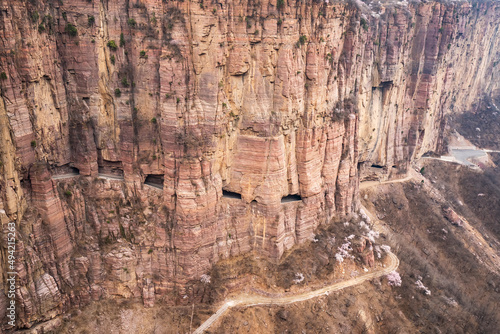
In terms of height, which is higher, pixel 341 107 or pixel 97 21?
pixel 97 21

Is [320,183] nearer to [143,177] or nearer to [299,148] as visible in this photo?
[299,148]

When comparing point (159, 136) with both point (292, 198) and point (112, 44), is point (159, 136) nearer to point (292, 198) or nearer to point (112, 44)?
point (112, 44)

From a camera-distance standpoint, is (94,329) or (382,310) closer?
(94,329)

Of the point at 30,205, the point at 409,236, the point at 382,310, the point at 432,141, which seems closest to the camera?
the point at 30,205

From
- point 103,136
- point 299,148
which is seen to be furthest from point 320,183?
point 103,136

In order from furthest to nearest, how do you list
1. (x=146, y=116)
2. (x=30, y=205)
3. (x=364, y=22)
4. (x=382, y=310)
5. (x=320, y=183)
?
(x=364, y=22), (x=320, y=183), (x=382, y=310), (x=146, y=116), (x=30, y=205)

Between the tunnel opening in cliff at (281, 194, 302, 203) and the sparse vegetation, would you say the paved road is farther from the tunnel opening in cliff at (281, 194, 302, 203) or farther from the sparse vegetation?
the sparse vegetation

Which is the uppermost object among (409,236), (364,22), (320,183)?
(364,22)

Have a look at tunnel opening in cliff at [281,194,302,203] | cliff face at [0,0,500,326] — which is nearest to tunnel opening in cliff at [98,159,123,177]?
cliff face at [0,0,500,326]
